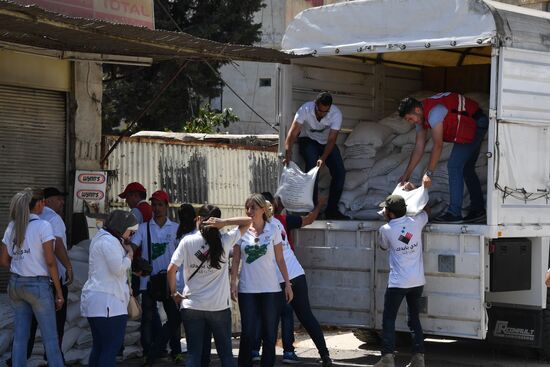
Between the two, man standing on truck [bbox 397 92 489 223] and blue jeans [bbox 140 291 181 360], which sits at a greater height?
man standing on truck [bbox 397 92 489 223]

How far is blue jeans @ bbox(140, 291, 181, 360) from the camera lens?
9648 mm

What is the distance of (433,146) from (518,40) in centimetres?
134

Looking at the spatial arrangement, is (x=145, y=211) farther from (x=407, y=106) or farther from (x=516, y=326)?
(x=516, y=326)

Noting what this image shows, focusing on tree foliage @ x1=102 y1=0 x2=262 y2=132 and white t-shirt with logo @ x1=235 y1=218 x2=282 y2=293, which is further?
tree foliage @ x1=102 y1=0 x2=262 y2=132

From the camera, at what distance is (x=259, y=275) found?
862 cm

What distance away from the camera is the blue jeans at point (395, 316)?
9305 millimetres

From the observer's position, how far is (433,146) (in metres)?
9.98

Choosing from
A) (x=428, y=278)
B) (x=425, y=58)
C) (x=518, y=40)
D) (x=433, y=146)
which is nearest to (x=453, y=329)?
(x=428, y=278)

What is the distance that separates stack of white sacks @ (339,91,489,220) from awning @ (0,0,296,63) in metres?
1.30

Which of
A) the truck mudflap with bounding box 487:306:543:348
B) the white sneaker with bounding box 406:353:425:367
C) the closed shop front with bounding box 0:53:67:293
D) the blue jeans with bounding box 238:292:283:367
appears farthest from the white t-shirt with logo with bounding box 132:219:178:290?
the truck mudflap with bounding box 487:306:543:348

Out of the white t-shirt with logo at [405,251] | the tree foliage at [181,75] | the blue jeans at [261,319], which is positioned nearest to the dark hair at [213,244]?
the blue jeans at [261,319]

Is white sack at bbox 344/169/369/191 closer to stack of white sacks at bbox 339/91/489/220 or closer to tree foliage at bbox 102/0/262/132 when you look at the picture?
stack of white sacks at bbox 339/91/489/220

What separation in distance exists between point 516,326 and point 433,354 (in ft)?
4.24

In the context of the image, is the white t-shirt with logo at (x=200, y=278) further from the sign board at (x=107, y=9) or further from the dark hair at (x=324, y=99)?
the sign board at (x=107, y=9)
